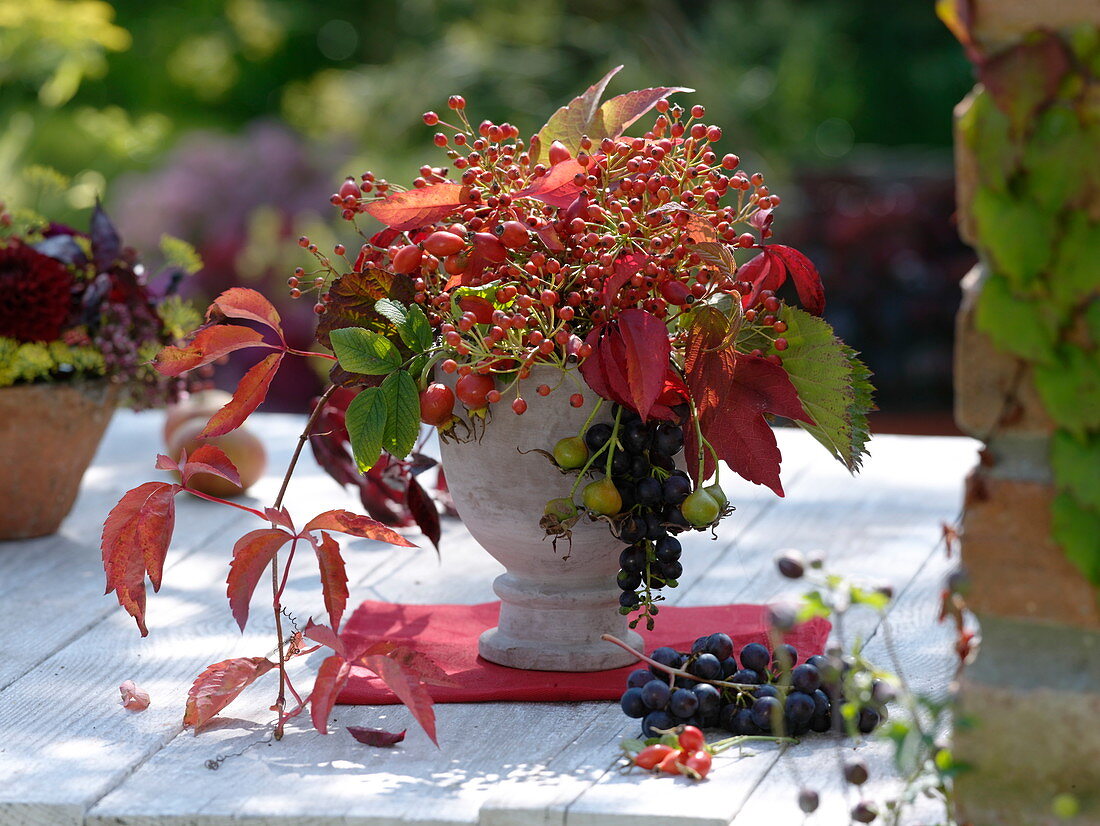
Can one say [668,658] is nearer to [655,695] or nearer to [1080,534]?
[655,695]

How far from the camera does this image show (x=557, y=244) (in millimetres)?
1036

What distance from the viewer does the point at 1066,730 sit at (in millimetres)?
781

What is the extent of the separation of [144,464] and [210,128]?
5.47m

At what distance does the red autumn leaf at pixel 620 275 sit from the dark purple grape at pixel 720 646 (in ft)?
0.93

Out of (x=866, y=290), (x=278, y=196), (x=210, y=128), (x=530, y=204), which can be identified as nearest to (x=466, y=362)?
(x=530, y=204)

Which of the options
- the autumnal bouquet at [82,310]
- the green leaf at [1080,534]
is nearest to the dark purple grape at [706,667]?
the green leaf at [1080,534]

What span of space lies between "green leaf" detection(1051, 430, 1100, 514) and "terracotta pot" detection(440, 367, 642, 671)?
0.42 meters

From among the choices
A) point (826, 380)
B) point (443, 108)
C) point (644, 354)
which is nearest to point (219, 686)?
point (644, 354)

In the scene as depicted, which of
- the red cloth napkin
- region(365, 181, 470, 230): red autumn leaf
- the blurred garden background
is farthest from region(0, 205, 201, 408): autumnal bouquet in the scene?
the blurred garden background

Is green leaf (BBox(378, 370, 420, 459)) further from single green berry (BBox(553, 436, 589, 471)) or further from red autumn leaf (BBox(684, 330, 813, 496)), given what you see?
red autumn leaf (BBox(684, 330, 813, 496))

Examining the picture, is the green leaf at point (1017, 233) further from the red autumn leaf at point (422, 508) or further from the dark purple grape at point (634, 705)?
the red autumn leaf at point (422, 508)

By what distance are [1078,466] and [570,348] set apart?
40cm

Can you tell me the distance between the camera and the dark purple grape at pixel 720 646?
42.7 inches

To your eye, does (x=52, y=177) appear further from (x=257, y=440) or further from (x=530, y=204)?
(x=530, y=204)
